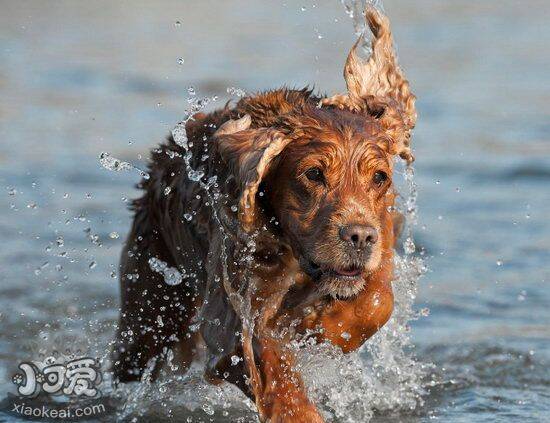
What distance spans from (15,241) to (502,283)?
438 cm

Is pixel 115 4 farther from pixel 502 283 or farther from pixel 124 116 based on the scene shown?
pixel 502 283

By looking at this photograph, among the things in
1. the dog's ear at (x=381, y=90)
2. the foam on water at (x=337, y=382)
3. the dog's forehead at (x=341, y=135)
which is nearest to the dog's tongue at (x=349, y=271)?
the dog's forehead at (x=341, y=135)

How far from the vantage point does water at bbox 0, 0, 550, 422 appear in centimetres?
827

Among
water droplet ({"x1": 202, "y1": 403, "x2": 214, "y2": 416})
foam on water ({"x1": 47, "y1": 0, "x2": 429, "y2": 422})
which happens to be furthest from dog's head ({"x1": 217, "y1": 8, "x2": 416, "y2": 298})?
water droplet ({"x1": 202, "y1": 403, "x2": 214, "y2": 416})

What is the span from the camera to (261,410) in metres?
6.19

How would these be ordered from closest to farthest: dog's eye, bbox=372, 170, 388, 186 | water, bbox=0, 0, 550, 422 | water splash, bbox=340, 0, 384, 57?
1. dog's eye, bbox=372, 170, 388, 186
2. water splash, bbox=340, 0, 384, 57
3. water, bbox=0, 0, 550, 422

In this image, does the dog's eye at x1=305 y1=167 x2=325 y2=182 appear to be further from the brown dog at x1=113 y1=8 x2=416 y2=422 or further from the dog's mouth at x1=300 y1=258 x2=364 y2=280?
the dog's mouth at x1=300 y1=258 x2=364 y2=280

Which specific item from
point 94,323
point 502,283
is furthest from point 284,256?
point 502,283

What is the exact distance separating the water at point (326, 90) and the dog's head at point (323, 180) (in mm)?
1300

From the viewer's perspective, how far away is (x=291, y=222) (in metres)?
6.05

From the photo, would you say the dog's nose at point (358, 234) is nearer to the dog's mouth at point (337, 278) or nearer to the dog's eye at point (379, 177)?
the dog's mouth at point (337, 278)

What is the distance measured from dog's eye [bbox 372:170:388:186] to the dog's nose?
0.36 meters

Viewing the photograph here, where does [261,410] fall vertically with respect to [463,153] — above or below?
below

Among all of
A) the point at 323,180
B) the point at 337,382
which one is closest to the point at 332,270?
the point at 323,180
